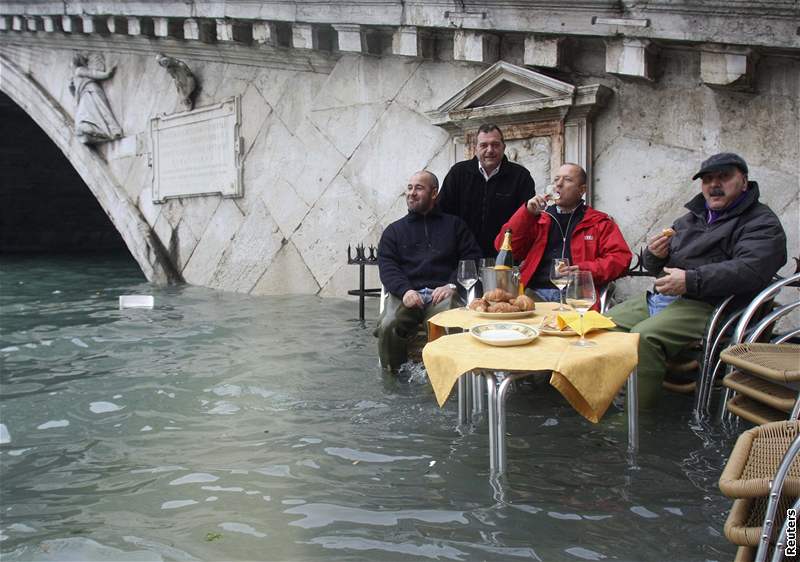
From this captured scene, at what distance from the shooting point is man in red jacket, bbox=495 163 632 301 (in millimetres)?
3852

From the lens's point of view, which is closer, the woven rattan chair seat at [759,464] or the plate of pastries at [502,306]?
the woven rattan chair seat at [759,464]

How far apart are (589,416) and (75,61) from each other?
32.5ft

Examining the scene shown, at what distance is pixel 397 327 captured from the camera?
13.9ft

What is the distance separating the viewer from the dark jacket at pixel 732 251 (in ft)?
10.4

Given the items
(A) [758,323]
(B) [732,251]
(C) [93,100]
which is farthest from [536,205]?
(C) [93,100]

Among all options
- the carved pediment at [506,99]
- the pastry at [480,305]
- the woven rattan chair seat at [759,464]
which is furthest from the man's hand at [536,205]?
the woven rattan chair seat at [759,464]

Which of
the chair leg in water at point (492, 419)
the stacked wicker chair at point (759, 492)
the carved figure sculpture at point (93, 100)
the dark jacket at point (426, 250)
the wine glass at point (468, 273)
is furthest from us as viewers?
the carved figure sculpture at point (93, 100)

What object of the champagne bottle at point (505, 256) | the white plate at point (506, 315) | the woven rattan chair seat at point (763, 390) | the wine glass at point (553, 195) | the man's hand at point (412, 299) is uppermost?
the wine glass at point (553, 195)

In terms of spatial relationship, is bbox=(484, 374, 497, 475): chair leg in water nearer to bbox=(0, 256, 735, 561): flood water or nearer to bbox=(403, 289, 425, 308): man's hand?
bbox=(0, 256, 735, 561): flood water

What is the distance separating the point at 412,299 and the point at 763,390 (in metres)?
1.86

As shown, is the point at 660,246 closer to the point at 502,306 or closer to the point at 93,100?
the point at 502,306

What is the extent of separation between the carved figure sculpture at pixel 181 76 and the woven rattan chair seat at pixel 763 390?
24.4 ft

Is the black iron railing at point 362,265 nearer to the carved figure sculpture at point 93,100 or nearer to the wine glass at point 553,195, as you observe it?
the wine glass at point 553,195

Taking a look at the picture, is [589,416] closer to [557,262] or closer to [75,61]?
[557,262]
